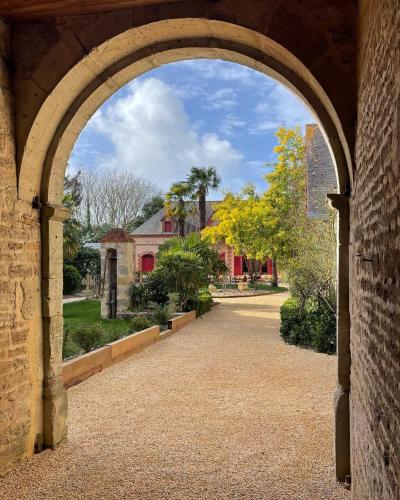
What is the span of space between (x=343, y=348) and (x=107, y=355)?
4.58m

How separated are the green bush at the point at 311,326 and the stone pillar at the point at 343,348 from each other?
4963 mm

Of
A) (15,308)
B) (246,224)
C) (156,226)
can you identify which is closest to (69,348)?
(15,308)

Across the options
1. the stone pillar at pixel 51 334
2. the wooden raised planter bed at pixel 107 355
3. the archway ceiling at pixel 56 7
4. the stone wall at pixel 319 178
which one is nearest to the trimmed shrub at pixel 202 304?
the wooden raised planter bed at pixel 107 355

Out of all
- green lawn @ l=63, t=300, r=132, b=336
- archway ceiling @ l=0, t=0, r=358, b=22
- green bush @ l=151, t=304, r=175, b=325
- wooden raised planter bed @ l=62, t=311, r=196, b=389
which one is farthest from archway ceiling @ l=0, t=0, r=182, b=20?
green bush @ l=151, t=304, r=175, b=325

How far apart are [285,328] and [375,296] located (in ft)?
24.7

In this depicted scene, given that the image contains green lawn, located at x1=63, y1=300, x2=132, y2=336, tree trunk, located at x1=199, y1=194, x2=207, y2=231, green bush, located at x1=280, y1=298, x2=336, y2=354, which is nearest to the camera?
green bush, located at x1=280, y1=298, x2=336, y2=354

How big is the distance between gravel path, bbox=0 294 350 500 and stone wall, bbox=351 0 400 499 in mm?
899

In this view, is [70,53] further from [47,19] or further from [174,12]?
[174,12]

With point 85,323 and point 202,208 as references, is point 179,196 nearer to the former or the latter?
point 202,208

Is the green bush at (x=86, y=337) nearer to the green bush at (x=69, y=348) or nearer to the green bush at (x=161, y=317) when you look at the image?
the green bush at (x=69, y=348)

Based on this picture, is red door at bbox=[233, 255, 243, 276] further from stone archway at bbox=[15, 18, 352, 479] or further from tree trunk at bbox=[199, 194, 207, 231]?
stone archway at bbox=[15, 18, 352, 479]

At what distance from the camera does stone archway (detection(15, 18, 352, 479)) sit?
3.47 metres

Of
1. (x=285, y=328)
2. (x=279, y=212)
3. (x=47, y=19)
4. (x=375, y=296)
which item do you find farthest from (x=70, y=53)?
(x=279, y=212)

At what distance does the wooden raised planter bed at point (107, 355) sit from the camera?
6.03m
